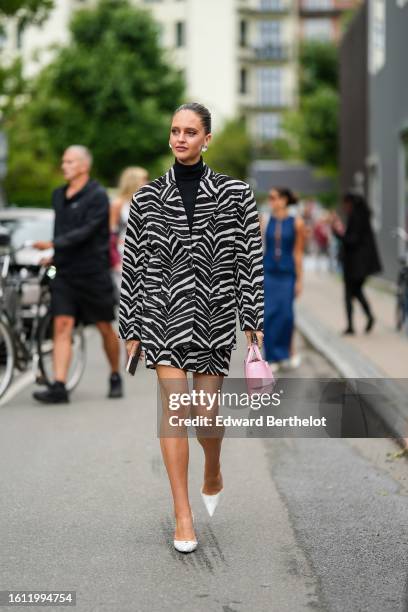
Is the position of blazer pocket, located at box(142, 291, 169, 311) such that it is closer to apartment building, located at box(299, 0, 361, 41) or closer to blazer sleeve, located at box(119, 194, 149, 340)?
blazer sleeve, located at box(119, 194, 149, 340)

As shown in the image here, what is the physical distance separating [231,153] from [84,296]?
67651 mm

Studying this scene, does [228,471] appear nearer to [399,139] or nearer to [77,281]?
[77,281]

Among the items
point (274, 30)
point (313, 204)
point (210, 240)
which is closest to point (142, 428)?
point (210, 240)

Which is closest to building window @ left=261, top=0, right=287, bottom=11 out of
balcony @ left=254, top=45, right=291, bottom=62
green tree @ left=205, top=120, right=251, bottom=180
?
balcony @ left=254, top=45, right=291, bottom=62

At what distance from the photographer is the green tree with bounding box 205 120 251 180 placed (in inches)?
2990

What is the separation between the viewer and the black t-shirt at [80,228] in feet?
28.8

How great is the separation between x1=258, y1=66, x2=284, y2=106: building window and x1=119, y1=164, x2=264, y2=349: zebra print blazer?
89.5 metres

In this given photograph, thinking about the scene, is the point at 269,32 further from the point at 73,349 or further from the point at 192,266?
the point at 192,266

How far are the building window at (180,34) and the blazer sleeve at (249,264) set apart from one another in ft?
271

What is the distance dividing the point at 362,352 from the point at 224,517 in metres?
6.49

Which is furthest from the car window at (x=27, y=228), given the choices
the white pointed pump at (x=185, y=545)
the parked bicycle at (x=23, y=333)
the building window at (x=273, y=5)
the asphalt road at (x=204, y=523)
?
the building window at (x=273, y=5)

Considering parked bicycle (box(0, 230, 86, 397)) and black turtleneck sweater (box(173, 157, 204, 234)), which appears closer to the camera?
black turtleneck sweater (box(173, 157, 204, 234))

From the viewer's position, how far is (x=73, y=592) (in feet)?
14.4

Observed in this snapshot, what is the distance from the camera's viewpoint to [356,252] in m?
14.0
